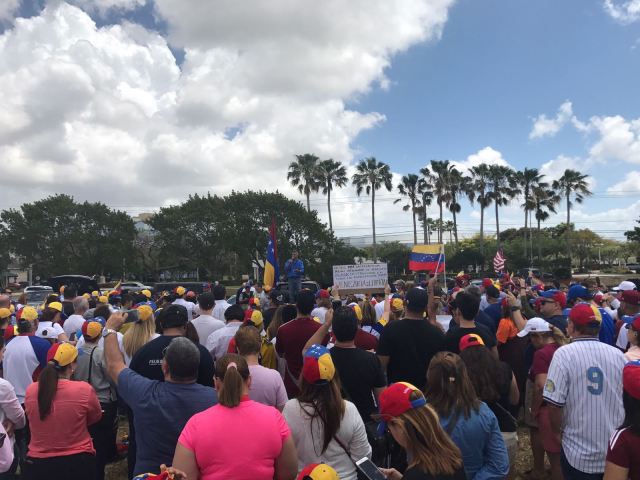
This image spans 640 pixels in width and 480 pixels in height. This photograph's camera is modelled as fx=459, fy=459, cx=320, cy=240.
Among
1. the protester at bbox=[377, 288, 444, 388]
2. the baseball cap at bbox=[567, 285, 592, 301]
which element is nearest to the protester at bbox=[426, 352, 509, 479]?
the protester at bbox=[377, 288, 444, 388]

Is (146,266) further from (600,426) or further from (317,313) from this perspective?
(600,426)

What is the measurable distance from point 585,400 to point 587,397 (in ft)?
0.08

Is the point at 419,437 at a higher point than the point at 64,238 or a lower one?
lower

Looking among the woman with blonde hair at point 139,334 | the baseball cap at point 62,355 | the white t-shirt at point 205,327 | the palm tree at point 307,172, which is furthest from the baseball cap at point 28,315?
the palm tree at point 307,172

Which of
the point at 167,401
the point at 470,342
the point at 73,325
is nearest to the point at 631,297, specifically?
the point at 470,342

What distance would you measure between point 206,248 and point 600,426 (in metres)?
47.1

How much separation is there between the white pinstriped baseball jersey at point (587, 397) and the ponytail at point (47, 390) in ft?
11.6

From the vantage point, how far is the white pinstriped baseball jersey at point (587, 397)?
3129 mm

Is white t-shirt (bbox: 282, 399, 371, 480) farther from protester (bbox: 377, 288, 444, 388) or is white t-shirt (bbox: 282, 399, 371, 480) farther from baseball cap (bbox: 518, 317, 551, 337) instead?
baseball cap (bbox: 518, 317, 551, 337)

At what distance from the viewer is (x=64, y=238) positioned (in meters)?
49.2

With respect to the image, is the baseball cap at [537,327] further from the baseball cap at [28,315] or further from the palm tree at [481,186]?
the palm tree at [481,186]

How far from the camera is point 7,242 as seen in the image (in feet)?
160

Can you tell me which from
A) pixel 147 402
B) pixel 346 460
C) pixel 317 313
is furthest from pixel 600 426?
pixel 317 313

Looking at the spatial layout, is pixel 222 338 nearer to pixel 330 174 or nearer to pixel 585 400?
pixel 585 400
